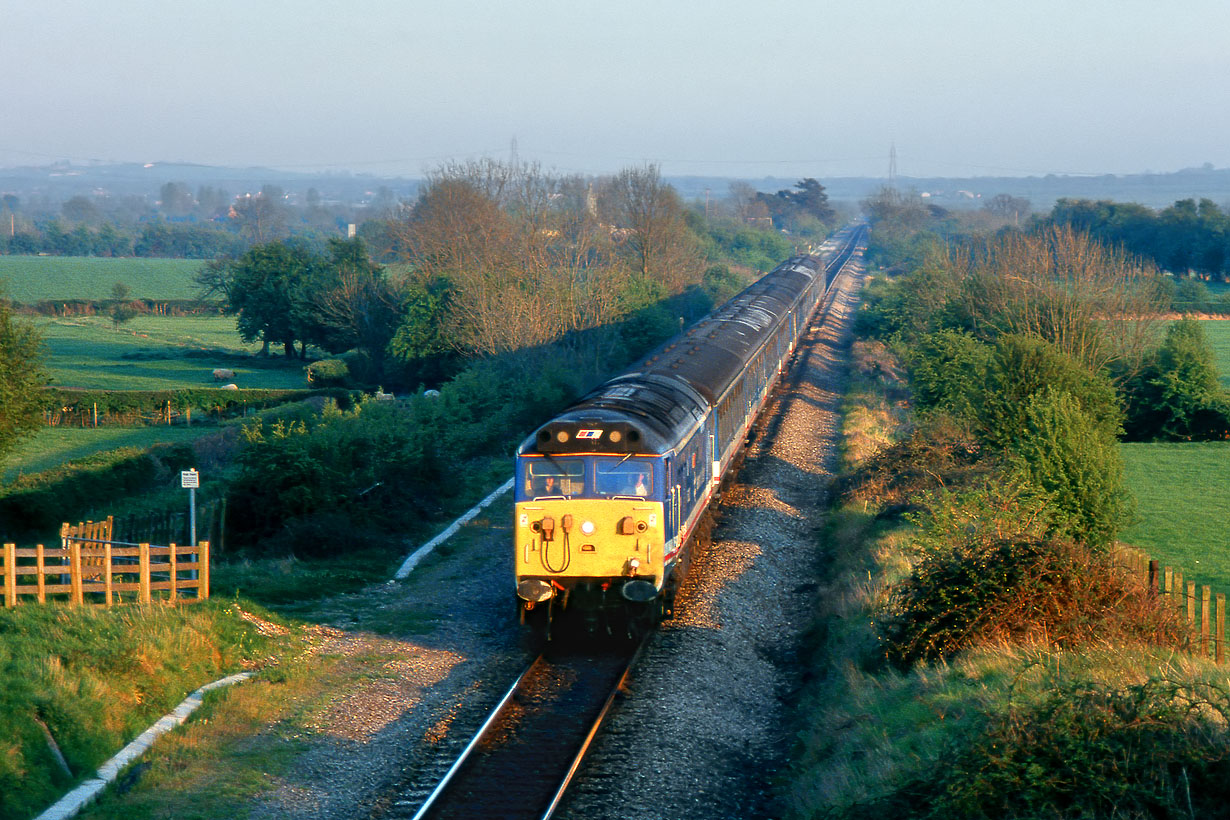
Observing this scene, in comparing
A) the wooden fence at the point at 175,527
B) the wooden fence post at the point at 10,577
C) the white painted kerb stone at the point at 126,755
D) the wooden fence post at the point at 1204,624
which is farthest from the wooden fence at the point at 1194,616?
the wooden fence at the point at 175,527

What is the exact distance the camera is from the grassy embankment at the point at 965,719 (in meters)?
7.98

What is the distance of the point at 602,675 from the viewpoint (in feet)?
45.3

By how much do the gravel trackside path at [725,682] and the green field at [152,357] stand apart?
116 ft

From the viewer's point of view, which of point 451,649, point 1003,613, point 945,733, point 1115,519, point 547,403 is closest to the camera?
point 945,733

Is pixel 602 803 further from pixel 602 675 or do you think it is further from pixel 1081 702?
pixel 1081 702

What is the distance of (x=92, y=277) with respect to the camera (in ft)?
401

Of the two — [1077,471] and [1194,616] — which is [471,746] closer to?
[1194,616]

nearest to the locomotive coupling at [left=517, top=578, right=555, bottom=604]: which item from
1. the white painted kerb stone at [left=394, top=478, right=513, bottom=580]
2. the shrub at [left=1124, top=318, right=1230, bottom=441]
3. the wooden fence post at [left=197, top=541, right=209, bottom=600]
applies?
the wooden fence post at [left=197, top=541, right=209, bottom=600]

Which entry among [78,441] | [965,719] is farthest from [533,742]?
[78,441]

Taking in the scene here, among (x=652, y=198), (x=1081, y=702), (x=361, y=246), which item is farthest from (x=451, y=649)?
(x=652, y=198)

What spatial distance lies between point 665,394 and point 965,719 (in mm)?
8943

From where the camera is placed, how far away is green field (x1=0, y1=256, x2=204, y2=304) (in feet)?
342

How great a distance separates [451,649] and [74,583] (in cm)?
492

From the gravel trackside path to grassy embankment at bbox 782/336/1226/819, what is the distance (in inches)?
19.8
